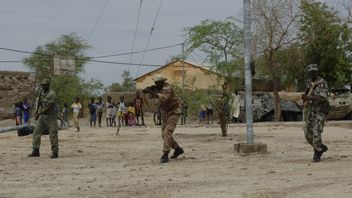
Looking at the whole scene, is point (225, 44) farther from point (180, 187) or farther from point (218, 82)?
point (180, 187)

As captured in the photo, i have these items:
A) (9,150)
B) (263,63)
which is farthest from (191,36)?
(263,63)

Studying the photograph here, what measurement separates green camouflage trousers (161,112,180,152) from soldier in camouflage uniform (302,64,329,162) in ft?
7.86

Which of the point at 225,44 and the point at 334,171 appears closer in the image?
the point at 334,171

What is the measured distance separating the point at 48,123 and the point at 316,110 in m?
5.49

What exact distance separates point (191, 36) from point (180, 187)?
37.8ft

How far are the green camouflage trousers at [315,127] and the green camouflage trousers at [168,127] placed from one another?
240cm

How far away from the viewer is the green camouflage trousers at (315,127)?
→ 10.3 m

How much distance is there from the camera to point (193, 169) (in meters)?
9.86

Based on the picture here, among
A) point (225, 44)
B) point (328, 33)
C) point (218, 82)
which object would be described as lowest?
point (218, 82)

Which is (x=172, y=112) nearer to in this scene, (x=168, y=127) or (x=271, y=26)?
(x=168, y=127)

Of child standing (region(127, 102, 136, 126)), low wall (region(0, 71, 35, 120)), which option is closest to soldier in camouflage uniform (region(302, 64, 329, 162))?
child standing (region(127, 102, 136, 126))

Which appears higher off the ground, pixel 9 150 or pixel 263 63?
pixel 263 63

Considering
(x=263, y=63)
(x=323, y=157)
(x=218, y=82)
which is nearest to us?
(x=323, y=157)

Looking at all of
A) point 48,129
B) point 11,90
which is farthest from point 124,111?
point 48,129
